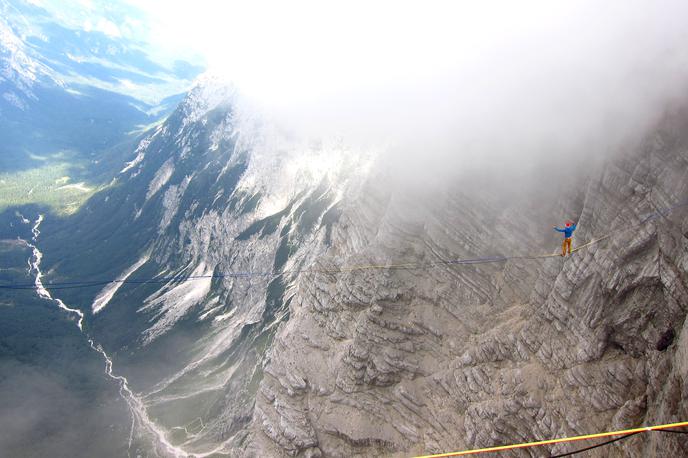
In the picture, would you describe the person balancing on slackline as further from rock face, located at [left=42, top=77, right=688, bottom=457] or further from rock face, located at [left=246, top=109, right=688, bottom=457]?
rock face, located at [left=246, top=109, right=688, bottom=457]

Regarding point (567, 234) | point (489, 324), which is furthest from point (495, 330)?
point (567, 234)

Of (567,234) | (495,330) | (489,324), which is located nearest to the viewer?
(567,234)

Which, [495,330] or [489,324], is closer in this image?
[495,330]

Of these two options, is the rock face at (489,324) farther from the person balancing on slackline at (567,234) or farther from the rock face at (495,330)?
the person balancing on slackline at (567,234)

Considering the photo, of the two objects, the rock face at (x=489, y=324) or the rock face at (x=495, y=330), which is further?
the rock face at (x=489, y=324)

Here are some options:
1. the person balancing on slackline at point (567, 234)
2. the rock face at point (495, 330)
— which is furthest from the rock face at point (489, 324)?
the person balancing on slackline at point (567, 234)

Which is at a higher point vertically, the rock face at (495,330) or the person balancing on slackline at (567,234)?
the person balancing on slackline at (567,234)

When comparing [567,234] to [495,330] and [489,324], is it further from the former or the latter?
[489,324]

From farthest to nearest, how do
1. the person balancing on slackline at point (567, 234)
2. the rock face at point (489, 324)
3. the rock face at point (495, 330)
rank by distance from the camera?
the person balancing on slackline at point (567, 234)
the rock face at point (489, 324)
the rock face at point (495, 330)

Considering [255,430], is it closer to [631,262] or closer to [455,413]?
[455,413]
